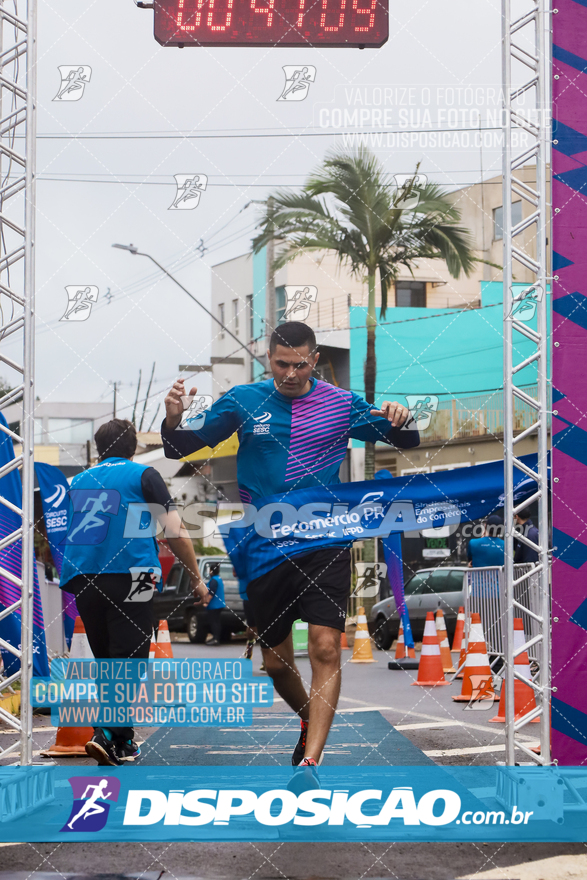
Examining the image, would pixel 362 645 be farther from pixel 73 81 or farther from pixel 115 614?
pixel 73 81

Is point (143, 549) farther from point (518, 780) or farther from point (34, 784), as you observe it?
point (518, 780)

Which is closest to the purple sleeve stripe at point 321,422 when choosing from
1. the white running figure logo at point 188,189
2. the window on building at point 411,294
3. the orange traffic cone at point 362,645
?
the white running figure logo at point 188,189

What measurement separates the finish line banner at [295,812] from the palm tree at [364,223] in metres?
5.15

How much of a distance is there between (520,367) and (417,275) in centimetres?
1109

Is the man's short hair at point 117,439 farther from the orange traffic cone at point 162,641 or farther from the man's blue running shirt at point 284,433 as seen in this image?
the orange traffic cone at point 162,641

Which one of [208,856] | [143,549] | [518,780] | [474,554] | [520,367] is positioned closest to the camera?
[208,856]

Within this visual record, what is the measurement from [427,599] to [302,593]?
1088cm

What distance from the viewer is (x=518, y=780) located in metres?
4.12

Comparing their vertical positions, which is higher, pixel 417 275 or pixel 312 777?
pixel 417 275

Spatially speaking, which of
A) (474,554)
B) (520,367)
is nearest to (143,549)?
(520,367)

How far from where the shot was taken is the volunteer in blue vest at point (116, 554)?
16.9ft

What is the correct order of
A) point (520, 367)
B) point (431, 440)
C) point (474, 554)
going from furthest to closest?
1. point (431, 440)
2. point (474, 554)
3. point (520, 367)

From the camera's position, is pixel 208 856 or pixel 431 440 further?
pixel 431 440

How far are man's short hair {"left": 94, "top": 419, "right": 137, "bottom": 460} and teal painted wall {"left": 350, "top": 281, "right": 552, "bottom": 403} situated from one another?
19.4 ft
